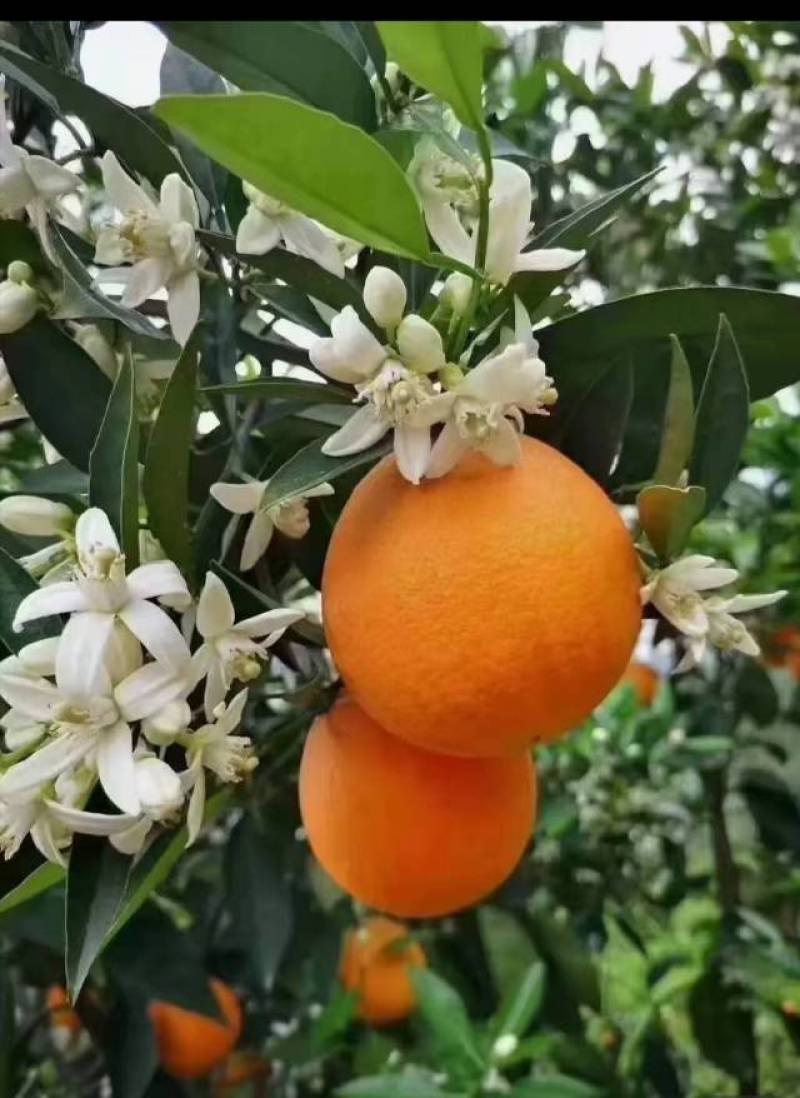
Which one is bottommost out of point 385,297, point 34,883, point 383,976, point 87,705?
point 383,976

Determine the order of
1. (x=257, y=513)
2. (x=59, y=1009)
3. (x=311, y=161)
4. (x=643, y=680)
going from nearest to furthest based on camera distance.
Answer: (x=311, y=161)
(x=257, y=513)
(x=59, y=1009)
(x=643, y=680)

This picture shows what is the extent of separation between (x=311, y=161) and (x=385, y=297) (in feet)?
0.19

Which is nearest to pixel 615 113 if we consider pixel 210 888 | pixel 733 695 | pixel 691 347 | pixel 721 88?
pixel 721 88

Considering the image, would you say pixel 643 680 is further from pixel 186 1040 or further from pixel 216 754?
pixel 216 754

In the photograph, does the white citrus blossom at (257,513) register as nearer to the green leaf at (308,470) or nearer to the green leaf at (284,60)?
the green leaf at (308,470)

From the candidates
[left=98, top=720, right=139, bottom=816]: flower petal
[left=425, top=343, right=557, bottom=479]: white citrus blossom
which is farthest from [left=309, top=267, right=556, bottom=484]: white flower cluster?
[left=98, top=720, right=139, bottom=816]: flower petal

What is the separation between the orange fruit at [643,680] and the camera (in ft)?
3.71

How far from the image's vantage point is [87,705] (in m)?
0.36

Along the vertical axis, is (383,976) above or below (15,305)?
below

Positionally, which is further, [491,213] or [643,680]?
[643,680]

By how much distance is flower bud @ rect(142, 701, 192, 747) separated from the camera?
365 mm

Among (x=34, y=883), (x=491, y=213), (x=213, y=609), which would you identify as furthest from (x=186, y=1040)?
(x=491, y=213)

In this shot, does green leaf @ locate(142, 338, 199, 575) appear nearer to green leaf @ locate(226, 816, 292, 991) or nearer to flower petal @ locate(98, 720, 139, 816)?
flower petal @ locate(98, 720, 139, 816)

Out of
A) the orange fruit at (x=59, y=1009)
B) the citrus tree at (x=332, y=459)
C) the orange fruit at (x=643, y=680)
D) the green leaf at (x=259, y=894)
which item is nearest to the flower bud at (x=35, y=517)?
the citrus tree at (x=332, y=459)
